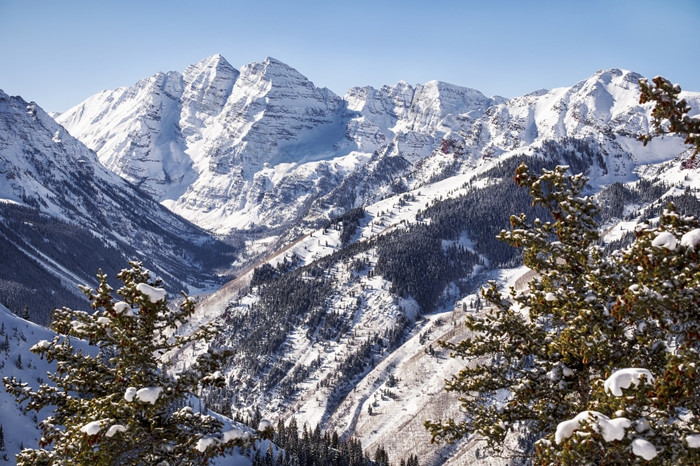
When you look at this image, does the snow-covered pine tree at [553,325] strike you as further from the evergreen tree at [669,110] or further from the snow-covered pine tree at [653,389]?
the evergreen tree at [669,110]

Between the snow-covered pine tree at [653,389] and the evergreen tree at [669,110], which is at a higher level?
the evergreen tree at [669,110]

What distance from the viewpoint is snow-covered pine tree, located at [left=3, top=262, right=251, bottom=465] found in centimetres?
1791

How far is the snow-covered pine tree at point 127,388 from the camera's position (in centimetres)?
1791

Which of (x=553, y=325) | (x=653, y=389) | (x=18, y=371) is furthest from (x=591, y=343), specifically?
(x=18, y=371)

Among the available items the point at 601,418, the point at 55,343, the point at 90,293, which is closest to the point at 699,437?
the point at 601,418

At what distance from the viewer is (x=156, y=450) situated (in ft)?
64.4

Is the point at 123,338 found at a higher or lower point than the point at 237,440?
higher

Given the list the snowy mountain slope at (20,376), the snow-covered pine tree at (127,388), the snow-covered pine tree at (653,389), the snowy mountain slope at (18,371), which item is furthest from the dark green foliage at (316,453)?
the snow-covered pine tree at (653,389)

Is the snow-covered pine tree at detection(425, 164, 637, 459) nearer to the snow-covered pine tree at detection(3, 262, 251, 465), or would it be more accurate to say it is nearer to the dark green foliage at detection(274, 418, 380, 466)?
the snow-covered pine tree at detection(3, 262, 251, 465)

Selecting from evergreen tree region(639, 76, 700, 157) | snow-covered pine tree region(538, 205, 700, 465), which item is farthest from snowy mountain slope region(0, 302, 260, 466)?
evergreen tree region(639, 76, 700, 157)

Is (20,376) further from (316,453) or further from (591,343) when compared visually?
(591,343)

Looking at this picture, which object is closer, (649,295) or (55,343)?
A: (649,295)

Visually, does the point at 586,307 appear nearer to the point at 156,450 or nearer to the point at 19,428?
the point at 156,450

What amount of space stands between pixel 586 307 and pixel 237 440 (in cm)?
1198
